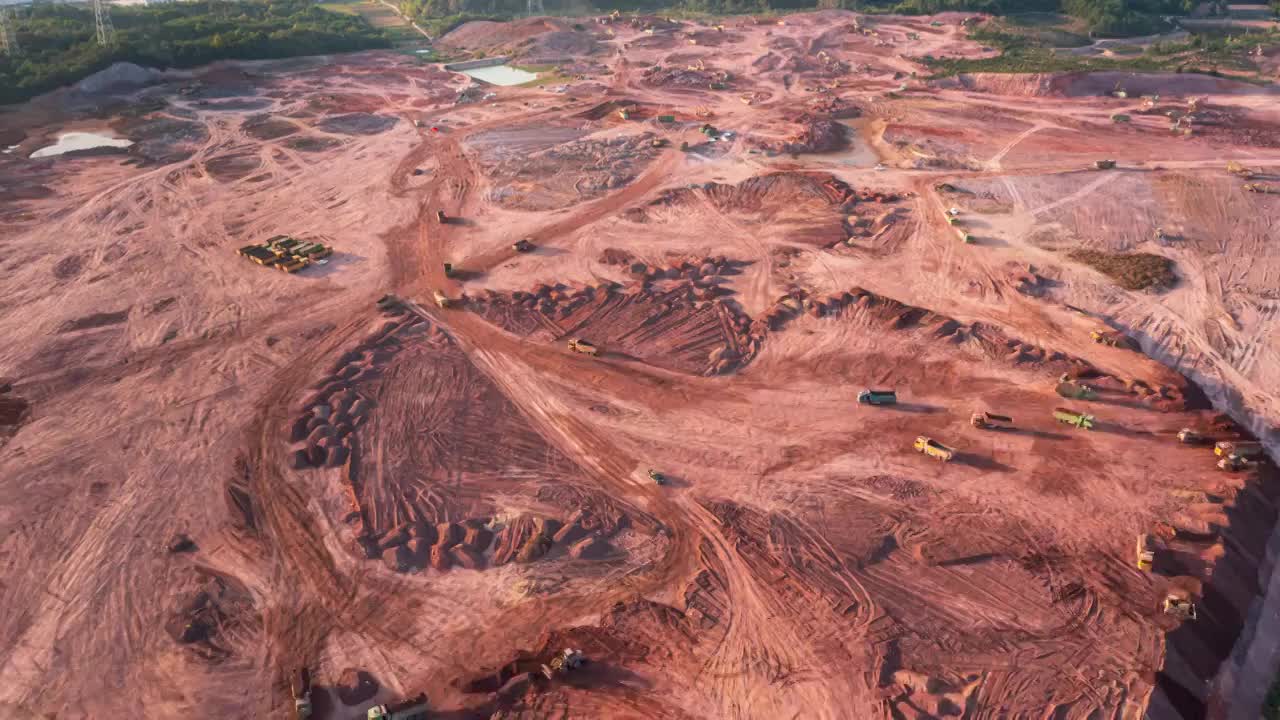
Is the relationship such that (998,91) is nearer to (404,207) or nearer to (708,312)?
(708,312)

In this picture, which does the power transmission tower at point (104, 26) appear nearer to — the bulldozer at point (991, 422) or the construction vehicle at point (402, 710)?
the construction vehicle at point (402, 710)

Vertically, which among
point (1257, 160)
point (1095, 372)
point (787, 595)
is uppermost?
point (1257, 160)

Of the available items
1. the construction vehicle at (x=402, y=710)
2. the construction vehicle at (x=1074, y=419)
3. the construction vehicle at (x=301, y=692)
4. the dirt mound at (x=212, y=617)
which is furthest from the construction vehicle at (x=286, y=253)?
the construction vehicle at (x=1074, y=419)

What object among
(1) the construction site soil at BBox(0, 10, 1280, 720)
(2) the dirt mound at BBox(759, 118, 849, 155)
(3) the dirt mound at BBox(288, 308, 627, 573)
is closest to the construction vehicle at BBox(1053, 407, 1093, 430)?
(1) the construction site soil at BBox(0, 10, 1280, 720)

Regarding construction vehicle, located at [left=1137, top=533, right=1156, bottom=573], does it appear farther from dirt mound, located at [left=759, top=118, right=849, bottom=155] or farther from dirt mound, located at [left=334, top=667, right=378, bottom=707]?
dirt mound, located at [left=759, top=118, right=849, bottom=155]

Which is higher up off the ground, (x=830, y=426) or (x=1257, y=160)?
(x=1257, y=160)

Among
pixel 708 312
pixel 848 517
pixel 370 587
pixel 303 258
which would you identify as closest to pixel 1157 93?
pixel 708 312
